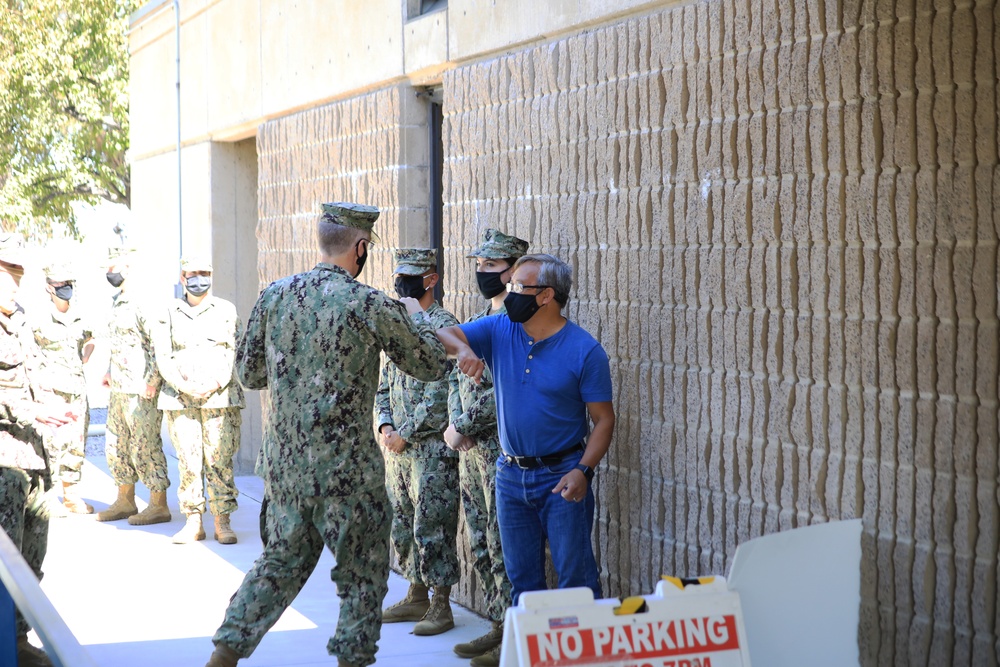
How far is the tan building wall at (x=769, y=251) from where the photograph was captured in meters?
3.89

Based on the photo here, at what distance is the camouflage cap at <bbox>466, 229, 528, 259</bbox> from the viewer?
19.1ft

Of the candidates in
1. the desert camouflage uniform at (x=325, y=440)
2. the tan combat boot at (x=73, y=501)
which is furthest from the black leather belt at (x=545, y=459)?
the tan combat boot at (x=73, y=501)

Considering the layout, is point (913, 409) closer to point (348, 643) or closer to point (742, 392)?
point (742, 392)

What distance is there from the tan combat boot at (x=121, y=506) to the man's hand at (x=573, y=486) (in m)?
5.58

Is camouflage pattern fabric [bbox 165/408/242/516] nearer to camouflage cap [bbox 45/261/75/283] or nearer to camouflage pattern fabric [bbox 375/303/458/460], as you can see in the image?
camouflage cap [bbox 45/261/75/283]

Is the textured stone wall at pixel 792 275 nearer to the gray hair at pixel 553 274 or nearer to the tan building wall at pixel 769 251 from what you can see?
the tan building wall at pixel 769 251

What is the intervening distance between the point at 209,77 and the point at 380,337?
695 cm

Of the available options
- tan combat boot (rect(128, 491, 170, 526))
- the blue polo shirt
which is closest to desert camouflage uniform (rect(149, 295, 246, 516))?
tan combat boot (rect(128, 491, 170, 526))

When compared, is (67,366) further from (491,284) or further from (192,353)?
(491,284)

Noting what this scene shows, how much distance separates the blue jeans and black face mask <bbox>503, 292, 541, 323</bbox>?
602mm

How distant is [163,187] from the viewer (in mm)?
12594

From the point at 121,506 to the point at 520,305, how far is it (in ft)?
18.5

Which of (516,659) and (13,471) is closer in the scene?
(516,659)

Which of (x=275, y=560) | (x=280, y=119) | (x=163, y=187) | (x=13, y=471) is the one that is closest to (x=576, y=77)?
(x=275, y=560)
